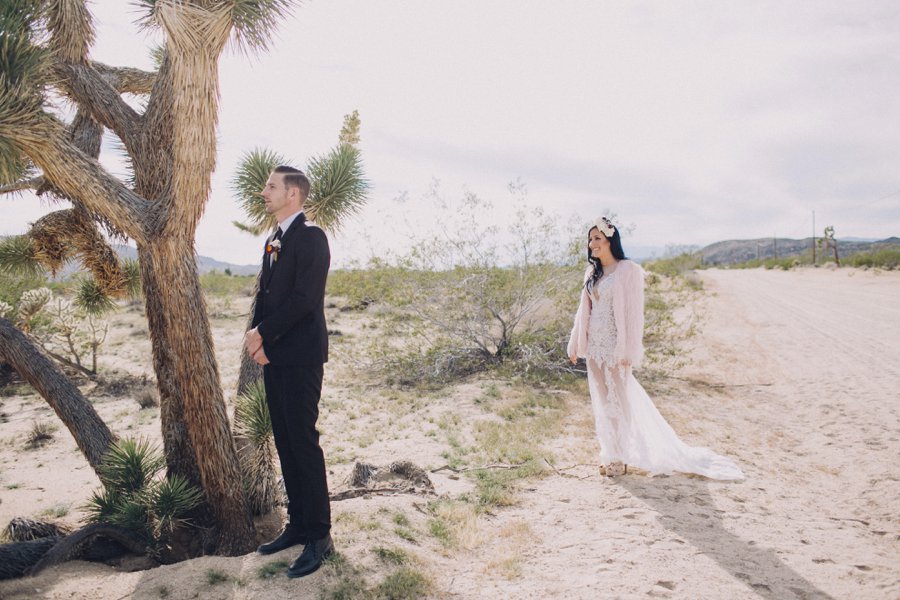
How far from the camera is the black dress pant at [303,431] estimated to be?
3119 millimetres

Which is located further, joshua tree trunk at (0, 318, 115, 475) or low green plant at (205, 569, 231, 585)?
joshua tree trunk at (0, 318, 115, 475)

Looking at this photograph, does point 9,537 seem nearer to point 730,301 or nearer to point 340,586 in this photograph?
point 340,586

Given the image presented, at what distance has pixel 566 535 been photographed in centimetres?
384

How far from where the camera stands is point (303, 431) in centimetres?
315

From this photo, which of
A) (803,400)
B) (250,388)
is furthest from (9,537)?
(803,400)

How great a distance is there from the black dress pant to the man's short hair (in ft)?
3.40

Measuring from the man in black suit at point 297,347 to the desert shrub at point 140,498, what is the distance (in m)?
0.97

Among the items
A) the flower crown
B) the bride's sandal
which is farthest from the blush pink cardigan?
the bride's sandal

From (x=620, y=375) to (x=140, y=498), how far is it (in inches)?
148

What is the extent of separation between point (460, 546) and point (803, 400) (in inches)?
242

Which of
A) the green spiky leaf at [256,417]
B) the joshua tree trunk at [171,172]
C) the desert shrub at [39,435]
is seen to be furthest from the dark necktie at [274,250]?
the desert shrub at [39,435]

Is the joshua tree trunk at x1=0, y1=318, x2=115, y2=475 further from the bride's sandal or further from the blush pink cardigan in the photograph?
the blush pink cardigan

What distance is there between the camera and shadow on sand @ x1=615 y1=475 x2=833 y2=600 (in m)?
3.09

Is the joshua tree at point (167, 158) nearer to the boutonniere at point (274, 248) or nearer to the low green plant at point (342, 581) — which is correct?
the boutonniere at point (274, 248)
